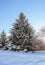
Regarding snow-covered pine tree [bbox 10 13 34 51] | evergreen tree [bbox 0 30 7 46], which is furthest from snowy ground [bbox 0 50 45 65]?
evergreen tree [bbox 0 30 7 46]

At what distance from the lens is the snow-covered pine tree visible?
1814 centimetres

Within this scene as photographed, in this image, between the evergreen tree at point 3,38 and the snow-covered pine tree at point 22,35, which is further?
the evergreen tree at point 3,38

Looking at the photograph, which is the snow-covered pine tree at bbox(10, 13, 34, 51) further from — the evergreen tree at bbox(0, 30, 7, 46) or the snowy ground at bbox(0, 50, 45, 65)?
the snowy ground at bbox(0, 50, 45, 65)

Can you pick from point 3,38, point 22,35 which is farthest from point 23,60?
point 3,38

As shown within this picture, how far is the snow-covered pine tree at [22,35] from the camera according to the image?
714 inches

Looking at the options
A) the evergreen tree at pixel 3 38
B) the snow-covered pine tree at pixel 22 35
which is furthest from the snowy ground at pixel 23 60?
the evergreen tree at pixel 3 38

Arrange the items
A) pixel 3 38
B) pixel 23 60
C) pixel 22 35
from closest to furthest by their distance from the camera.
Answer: pixel 23 60 → pixel 22 35 → pixel 3 38

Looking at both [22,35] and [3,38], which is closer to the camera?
[22,35]

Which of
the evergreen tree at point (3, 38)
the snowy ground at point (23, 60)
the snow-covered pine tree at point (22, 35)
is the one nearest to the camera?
the snowy ground at point (23, 60)

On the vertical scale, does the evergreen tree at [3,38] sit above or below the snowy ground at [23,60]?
above

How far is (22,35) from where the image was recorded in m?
18.3

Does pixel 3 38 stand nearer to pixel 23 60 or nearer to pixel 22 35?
pixel 22 35

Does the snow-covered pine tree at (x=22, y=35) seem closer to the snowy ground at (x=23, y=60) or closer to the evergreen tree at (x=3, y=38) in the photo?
the evergreen tree at (x=3, y=38)

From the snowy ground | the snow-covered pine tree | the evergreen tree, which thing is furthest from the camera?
the evergreen tree
